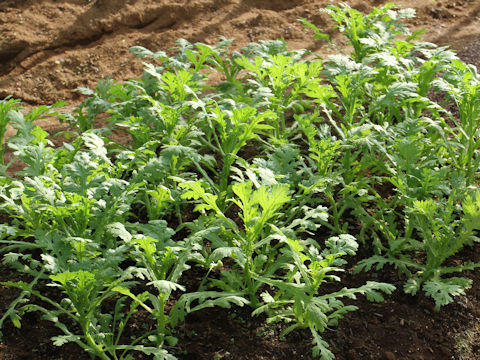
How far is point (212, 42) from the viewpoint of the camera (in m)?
Result: 6.29

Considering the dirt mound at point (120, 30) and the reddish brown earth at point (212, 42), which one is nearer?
the reddish brown earth at point (212, 42)

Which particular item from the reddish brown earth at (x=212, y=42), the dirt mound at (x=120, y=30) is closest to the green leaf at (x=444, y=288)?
the reddish brown earth at (x=212, y=42)

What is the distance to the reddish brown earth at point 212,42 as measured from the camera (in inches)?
133

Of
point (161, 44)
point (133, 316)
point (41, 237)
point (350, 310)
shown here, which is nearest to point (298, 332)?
point (350, 310)

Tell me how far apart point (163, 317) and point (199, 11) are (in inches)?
170

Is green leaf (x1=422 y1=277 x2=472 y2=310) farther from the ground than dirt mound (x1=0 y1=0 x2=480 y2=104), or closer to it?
closer to it

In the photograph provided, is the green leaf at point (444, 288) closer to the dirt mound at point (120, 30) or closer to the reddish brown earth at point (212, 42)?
the reddish brown earth at point (212, 42)

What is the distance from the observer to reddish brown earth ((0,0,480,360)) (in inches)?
133

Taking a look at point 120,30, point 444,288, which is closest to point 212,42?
point 120,30

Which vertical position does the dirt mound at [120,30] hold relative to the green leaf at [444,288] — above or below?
above

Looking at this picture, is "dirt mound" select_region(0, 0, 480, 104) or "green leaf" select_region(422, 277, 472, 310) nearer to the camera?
"green leaf" select_region(422, 277, 472, 310)

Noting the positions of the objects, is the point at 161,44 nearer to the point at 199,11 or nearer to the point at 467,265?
the point at 199,11

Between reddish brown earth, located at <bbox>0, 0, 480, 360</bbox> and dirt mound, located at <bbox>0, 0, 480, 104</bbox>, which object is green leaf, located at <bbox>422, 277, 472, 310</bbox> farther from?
dirt mound, located at <bbox>0, 0, 480, 104</bbox>

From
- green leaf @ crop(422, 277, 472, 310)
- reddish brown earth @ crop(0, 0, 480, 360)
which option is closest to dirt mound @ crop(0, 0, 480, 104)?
reddish brown earth @ crop(0, 0, 480, 360)
